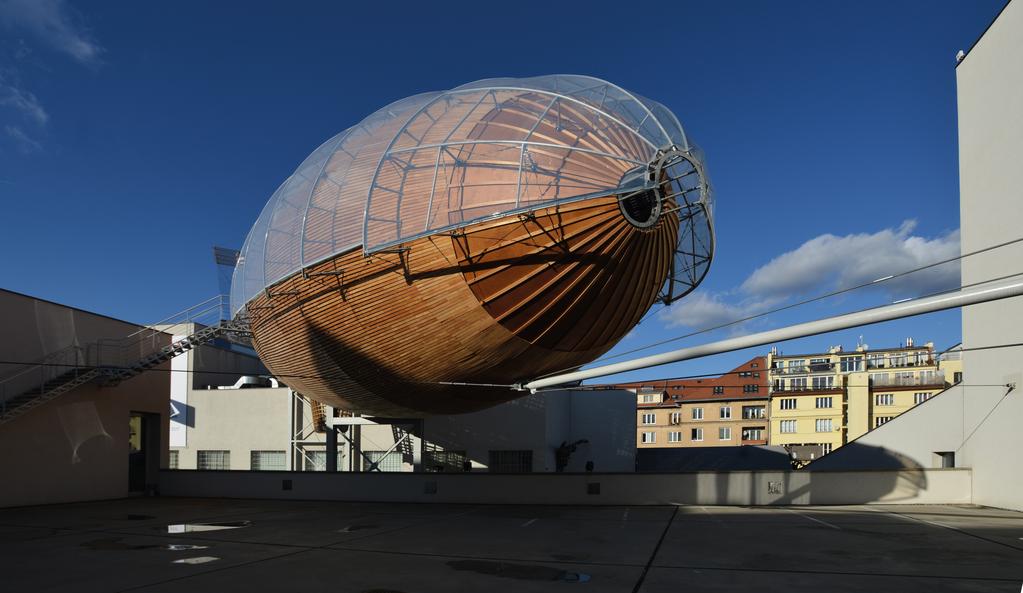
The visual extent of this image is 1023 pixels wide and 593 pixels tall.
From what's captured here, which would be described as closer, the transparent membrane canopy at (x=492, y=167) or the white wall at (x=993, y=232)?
the transparent membrane canopy at (x=492, y=167)

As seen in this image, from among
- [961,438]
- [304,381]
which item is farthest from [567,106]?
[961,438]

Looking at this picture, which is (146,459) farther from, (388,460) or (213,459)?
(388,460)

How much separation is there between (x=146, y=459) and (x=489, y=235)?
20.7 metres

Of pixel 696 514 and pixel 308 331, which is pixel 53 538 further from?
pixel 696 514

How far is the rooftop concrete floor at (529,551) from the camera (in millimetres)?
9562

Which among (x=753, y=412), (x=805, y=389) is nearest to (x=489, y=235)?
(x=805, y=389)

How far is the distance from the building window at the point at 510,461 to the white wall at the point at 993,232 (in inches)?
614

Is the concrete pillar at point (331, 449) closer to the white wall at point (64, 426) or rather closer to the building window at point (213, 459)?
the white wall at point (64, 426)

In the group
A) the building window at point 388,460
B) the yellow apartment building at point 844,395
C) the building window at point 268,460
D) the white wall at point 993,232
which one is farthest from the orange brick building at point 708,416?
the white wall at point 993,232

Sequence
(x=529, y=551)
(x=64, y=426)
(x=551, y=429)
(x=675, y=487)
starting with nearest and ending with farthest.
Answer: (x=529, y=551)
(x=675, y=487)
(x=64, y=426)
(x=551, y=429)

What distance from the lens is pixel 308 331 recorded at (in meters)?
16.9

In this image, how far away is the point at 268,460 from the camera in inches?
1225

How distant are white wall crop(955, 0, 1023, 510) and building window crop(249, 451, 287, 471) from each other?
2617cm

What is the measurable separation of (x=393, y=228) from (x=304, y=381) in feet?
24.0
